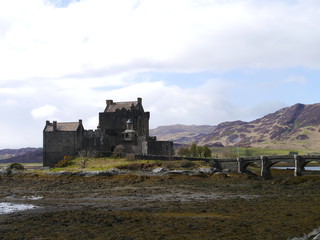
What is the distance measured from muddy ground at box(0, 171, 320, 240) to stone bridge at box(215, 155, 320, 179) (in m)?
18.5

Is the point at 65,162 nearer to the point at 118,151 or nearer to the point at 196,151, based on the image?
the point at 118,151

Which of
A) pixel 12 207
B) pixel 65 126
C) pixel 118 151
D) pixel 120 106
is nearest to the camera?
pixel 12 207

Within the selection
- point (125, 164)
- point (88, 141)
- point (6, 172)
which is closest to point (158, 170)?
point (125, 164)

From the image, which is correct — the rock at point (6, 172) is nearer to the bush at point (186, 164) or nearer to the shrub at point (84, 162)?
the shrub at point (84, 162)

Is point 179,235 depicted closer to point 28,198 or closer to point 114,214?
point 114,214

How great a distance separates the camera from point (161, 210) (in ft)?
112

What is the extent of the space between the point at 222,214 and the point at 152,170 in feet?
119

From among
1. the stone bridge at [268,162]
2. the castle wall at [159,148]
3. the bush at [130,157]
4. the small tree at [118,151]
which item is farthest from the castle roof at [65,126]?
the stone bridge at [268,162]

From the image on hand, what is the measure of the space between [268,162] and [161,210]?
52329 mm

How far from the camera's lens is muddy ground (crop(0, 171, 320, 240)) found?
84.6 ft

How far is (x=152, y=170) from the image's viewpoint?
222 feet

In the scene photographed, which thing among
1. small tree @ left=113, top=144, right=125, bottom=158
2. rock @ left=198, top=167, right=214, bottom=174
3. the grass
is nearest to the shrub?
the grass

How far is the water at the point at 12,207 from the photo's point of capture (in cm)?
3575

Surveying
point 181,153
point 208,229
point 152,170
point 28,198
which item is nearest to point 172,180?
point 152,170
